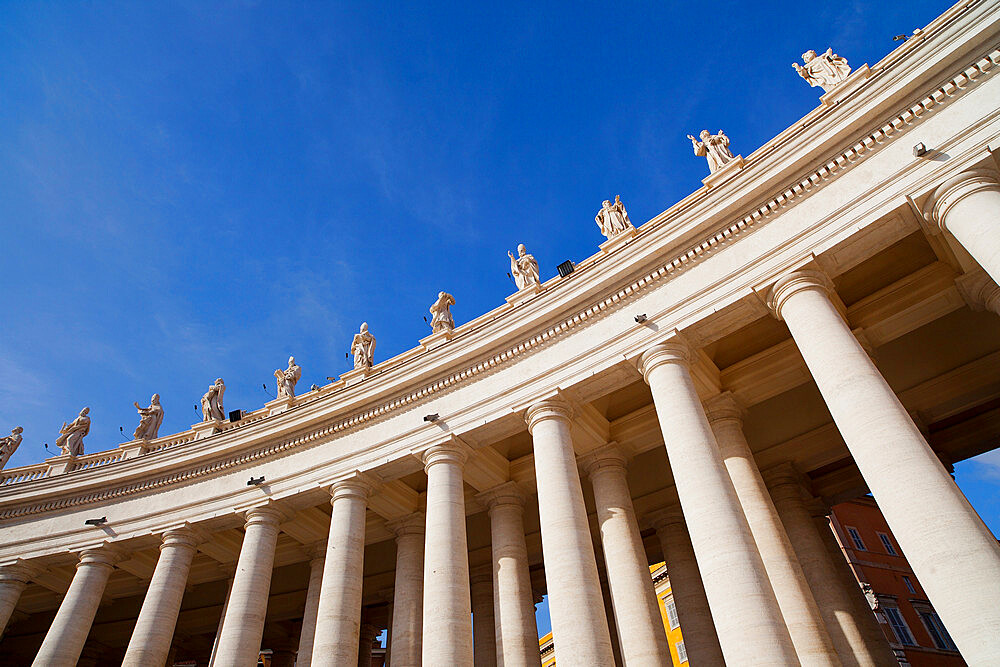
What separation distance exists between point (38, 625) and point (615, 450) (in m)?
35.9

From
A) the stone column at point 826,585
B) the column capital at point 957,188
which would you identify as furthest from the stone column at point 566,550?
the column capital at point 957,188

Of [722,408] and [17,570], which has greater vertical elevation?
[722,408]

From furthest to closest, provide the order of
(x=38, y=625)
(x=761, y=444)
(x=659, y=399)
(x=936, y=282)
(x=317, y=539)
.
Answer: (x=38, y=625) < (x=317, y=539) < (x=761, y=444) < (x=936, y=282) < (x=659, y=399)

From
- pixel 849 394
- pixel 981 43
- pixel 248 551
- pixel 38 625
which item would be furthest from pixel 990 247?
pixel 38 625

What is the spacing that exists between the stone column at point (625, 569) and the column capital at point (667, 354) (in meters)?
5.75

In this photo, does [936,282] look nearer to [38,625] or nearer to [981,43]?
[981,43]

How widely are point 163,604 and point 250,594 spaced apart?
470cm

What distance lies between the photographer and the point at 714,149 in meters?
26.8

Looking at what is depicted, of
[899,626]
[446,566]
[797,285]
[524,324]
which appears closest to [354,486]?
[446,566]

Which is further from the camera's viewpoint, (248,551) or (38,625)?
(38,625)

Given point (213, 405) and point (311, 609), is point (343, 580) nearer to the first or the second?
point (311, 609)

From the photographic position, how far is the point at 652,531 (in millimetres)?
32094

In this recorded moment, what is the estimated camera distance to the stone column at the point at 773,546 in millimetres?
19438

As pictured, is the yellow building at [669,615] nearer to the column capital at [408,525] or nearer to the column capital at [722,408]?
the column capital at [408,525]
